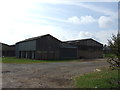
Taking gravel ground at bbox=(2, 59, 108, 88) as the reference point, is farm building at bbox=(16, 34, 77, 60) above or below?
above

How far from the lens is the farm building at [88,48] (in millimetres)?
55750

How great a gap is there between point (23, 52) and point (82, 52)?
1927cm

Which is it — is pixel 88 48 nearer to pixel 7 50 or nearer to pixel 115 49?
pixel 7 50

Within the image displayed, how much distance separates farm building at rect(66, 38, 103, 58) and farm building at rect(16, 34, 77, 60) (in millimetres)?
2194

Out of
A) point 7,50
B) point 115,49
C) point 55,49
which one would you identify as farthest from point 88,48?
point 115,49

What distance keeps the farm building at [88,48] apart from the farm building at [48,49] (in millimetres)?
2194

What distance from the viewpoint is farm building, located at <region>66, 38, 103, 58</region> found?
183ft

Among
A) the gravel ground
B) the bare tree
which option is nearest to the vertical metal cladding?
the gravel ground

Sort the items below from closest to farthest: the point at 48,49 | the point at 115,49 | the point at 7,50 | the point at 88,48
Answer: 1. the point at 115,49
2. the point at 48,49
3. the point at 88,48
4. the point at 7,50

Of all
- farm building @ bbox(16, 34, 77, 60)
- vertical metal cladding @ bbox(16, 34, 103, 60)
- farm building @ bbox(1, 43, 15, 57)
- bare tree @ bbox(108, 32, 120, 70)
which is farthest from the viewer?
farm building @ bbox(1, 43, 15, 57)

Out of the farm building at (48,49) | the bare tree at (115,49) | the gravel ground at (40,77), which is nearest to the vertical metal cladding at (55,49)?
the farm building at (48,49)

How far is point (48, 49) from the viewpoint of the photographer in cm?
4819

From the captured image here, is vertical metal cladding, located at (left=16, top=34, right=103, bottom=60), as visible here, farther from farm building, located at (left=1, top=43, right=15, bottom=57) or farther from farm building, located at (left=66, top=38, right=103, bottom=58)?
farm building, located at (left=1, top=43, right=15, bottom=57)

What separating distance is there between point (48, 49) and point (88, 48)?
1517 centimetres
